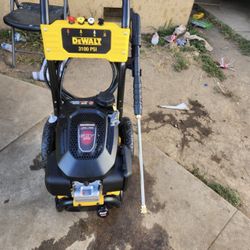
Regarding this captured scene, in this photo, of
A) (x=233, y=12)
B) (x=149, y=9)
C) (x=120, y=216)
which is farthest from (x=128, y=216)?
(x=233, y=12)

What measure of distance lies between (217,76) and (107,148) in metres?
2.44

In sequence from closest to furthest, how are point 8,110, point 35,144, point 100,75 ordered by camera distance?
1. point 35,144
2. point 8,110
3. point 100,75

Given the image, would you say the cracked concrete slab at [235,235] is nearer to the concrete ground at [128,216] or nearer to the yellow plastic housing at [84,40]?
the concrete ground at [128,216]

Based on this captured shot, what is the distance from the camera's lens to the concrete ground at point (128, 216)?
163cm

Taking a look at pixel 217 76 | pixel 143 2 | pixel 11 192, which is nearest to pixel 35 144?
pixel 11 192

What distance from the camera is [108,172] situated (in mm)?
1334

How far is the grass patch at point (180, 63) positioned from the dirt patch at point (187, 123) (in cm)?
76

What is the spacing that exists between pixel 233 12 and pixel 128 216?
4.77 meters

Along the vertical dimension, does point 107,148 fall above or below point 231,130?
above

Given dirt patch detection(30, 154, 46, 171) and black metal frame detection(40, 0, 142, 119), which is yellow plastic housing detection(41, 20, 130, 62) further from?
dirt patch detection(30, 154, 46, 171)

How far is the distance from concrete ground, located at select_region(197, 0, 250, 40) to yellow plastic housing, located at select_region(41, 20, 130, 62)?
368 cm

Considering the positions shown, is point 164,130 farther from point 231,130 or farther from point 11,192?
point 11,192

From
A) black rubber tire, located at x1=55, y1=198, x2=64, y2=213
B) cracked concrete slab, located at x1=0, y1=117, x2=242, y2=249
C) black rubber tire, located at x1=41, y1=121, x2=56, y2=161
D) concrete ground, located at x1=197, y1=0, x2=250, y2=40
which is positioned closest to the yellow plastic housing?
black rubber tire, located at x1=41, y1=121, x2=56, y2=161

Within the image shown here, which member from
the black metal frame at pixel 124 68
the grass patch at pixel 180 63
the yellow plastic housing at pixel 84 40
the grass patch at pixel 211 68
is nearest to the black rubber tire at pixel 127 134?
the black metal frame at pixel 124 68
